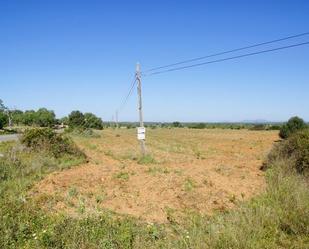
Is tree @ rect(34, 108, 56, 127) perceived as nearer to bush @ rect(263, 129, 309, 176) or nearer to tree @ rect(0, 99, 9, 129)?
tree @ rect(0, 99, 9, 129)

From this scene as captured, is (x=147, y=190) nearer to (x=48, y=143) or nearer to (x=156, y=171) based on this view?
(x=156, y=171)

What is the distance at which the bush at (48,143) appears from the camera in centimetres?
1750

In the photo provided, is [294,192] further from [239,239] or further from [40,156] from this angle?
[40,156]

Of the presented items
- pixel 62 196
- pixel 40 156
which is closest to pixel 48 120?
pixel 40 156

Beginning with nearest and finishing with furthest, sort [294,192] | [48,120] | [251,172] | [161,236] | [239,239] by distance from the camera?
[239,239] → [161,236] → [294,192] → [251,172] → [48,120]

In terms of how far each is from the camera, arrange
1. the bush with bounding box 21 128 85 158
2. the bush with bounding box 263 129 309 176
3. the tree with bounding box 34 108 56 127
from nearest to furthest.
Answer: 1. the bush with bounding box 263 129 309 176
2. the bush with bounding box 21 128 85 158
3. the tree with bounding box 34 108 56 127

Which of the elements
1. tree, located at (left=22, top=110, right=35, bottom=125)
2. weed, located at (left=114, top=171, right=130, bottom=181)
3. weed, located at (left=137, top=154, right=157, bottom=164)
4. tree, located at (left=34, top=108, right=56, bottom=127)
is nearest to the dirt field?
weed, located at (left=114, top=171, right=130, bottom=181)

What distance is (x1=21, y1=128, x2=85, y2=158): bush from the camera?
17.5 m

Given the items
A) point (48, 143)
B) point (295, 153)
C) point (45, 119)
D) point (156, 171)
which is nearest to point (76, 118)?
point (45, 119)

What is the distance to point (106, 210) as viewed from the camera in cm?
892

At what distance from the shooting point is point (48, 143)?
1777 cm

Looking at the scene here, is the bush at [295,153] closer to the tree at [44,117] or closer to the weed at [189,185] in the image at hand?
the weed at [189,185]

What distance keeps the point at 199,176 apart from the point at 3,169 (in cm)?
679

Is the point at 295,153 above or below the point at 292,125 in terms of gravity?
below
